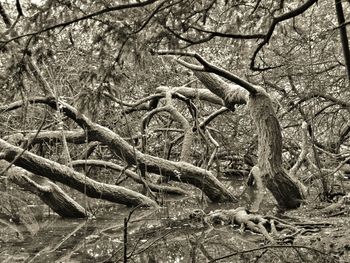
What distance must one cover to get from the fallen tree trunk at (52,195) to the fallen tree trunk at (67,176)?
6.5 inches

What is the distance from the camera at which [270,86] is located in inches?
401

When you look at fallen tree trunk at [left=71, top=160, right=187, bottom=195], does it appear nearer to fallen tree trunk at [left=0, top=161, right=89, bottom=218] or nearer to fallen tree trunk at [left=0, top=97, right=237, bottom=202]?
fallen tree trunk at [left=0, top=97, right=237, bottom=202]

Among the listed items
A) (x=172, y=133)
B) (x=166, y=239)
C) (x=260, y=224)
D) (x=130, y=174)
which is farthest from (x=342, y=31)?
(x=172, y=133)

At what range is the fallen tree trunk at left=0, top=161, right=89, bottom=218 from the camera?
773cm

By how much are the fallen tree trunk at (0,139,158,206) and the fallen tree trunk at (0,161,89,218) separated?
0.17 meters

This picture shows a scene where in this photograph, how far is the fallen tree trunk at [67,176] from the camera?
7699mm

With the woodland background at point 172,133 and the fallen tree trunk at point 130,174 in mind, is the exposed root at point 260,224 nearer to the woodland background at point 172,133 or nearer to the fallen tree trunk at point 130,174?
the woodland background at point 172,133

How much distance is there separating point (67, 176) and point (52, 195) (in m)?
0.44

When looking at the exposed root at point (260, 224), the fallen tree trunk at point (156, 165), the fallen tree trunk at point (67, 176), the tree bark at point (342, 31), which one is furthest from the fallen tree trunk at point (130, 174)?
the tree bark at point (342, 31)

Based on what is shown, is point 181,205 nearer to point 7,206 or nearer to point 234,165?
point 7,206

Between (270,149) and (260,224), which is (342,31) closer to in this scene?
(260,224)

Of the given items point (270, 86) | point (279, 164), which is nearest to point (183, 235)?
point (279, 164)

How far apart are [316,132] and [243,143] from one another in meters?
1.79

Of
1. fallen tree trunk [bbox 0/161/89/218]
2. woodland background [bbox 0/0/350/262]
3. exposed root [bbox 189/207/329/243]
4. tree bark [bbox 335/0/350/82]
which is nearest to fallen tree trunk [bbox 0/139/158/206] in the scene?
woodland background [bbox 0/0/350/262]
